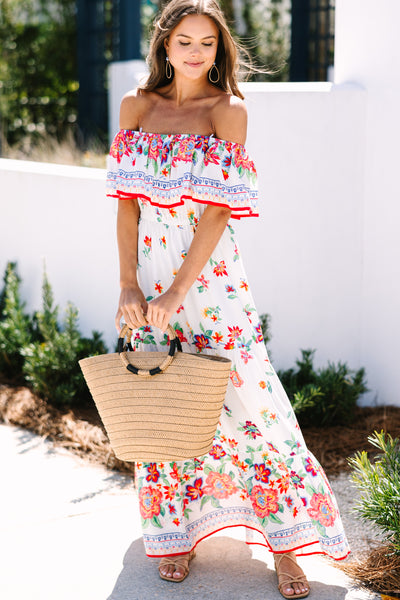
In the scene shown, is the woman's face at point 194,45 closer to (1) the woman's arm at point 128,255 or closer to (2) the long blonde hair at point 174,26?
(2) the long blonde hair at point 174,26

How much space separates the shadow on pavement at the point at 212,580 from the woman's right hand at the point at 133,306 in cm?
87

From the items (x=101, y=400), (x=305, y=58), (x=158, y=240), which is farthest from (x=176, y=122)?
(x=305, y=58)

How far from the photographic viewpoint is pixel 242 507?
2.75 metres

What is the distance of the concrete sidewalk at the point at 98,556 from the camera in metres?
2.61

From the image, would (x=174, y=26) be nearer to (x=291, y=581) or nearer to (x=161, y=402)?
(x=161, y=402)

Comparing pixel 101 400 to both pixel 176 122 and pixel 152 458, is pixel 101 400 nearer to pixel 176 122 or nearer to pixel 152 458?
pixel 152 458

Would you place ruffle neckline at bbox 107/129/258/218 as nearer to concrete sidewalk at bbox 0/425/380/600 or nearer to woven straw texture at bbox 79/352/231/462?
woven straw texture at bbox 79/352/231/462

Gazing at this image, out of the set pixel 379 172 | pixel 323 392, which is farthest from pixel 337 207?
pixel 323 392

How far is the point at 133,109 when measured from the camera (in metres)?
2.57

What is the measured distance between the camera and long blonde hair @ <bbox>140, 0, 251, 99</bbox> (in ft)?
7.91

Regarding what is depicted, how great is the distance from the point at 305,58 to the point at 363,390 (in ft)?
23.0

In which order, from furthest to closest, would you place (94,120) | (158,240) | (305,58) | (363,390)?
(94,120), (305,58), (363,390), (158,240)

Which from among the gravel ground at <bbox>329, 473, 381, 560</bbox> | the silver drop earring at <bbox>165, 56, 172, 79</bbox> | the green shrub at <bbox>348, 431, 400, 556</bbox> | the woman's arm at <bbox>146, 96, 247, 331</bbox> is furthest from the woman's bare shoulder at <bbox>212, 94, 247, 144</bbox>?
the gravel ground at <bbox>329, 473, 381, 560</bbox>

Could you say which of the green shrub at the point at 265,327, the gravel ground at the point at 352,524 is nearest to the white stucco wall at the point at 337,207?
the green shrub at the point at 265,327
